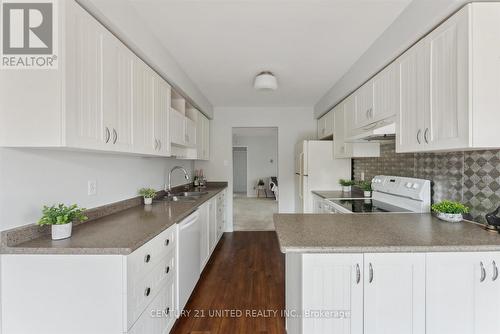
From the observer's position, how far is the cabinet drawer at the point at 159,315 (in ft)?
4.21

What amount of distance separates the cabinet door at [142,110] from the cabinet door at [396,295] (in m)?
1.73

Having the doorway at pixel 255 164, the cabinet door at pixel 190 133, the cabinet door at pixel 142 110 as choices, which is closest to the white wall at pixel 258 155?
the doorway at pixel 255 164

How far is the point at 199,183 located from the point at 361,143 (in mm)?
2691

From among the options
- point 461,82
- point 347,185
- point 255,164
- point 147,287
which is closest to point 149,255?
point 147,287

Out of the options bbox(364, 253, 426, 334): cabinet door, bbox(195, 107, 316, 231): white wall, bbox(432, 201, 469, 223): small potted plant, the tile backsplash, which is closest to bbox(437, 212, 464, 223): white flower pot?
bbox(432, 201, 469, 223): small potted plant

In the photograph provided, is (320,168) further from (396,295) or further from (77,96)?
(77,96)

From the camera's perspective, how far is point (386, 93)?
2020 mm

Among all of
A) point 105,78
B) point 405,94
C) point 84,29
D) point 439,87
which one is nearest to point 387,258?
point 439,87

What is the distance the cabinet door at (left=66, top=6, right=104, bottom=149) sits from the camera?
1158mm

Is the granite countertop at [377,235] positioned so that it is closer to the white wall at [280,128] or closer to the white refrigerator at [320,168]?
the white refrigerator at [320,168]

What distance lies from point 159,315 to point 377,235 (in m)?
1.45

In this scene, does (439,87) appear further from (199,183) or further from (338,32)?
(199,183)

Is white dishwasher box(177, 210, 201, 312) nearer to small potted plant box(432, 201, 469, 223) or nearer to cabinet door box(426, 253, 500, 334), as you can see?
cabinet door box(426, 253, 500, 334)

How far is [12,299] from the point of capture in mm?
1127
